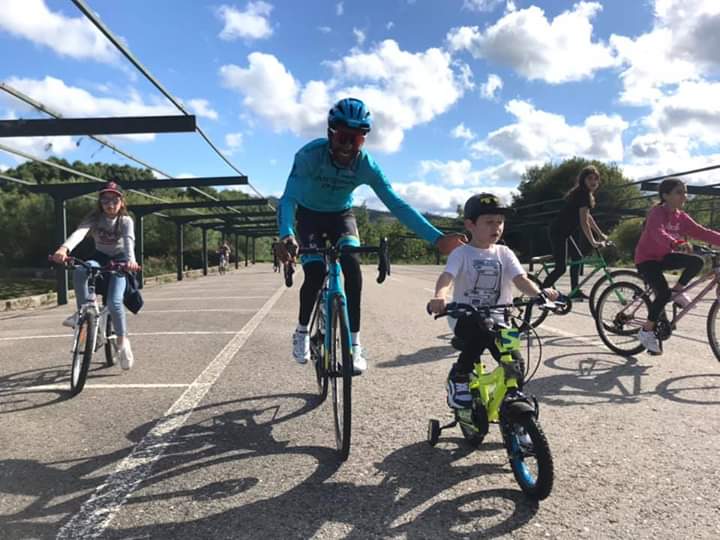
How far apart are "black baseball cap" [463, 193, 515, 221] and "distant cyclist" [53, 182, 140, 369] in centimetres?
345

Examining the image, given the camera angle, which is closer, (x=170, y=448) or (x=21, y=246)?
(x=170, y=448)

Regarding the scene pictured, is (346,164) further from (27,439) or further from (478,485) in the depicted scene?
(27,439)

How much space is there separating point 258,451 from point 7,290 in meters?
23.6

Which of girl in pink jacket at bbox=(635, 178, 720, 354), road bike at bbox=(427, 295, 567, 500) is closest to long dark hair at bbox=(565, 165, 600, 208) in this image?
girl in pink jacket at bbox=(635, 178, 720, 354)

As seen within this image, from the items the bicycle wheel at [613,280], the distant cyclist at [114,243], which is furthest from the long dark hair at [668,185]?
the distant cyclist at [114,243]

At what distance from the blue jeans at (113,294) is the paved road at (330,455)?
52 centimetres

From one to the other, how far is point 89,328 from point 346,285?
8.13 feet

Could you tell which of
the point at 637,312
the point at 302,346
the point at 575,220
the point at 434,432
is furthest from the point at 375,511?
the point at 575,220

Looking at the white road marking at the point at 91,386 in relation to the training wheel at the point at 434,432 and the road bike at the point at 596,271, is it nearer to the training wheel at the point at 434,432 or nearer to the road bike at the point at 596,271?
the training wheel at the point at 434,432

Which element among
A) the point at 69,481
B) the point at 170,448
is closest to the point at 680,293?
the point at 170,448

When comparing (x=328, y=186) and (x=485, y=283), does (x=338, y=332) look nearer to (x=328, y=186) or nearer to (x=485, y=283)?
(x=485, y=283)

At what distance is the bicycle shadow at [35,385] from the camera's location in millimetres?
4137

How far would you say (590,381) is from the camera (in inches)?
181

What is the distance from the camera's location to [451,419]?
11.9 feet
